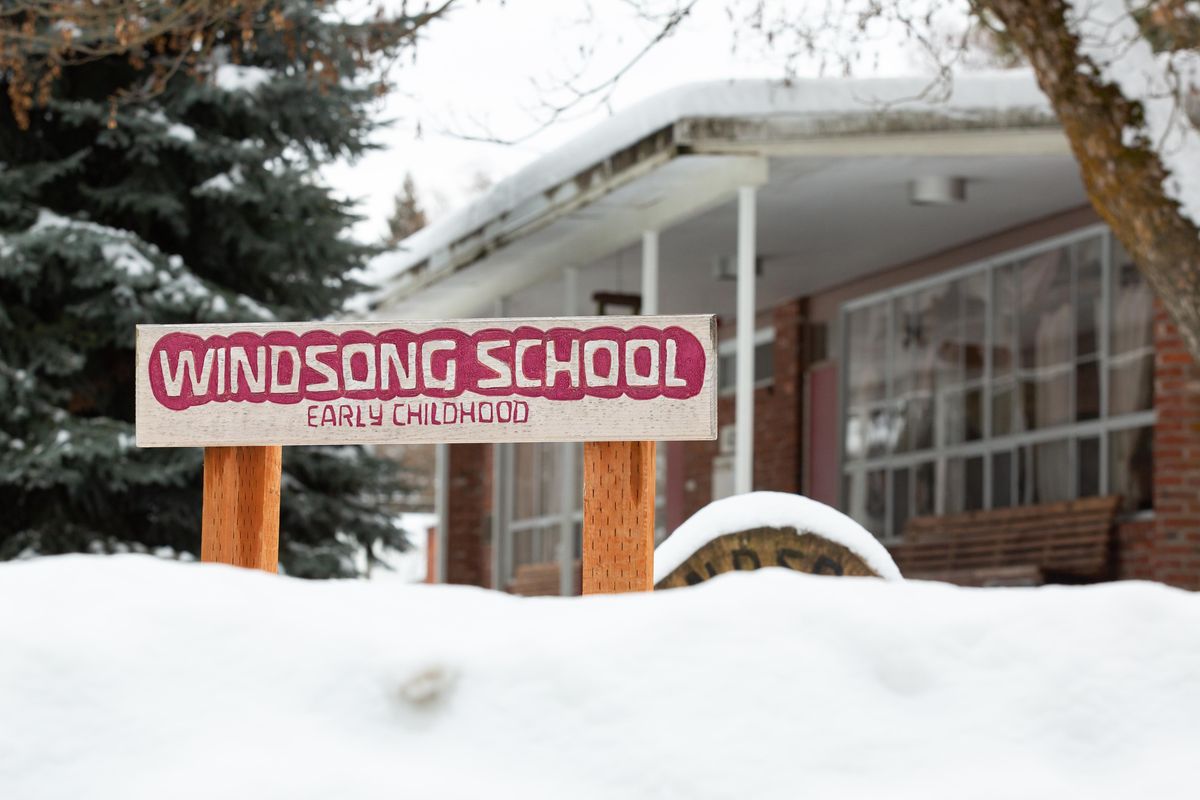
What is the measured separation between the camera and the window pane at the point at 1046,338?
36.3 feet

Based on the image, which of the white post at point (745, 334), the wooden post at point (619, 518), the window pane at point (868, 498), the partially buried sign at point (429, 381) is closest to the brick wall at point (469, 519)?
the window pane at point (868, 498)

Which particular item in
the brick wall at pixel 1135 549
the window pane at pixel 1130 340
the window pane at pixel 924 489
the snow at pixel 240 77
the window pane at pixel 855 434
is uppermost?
the snow at pixel 240 77

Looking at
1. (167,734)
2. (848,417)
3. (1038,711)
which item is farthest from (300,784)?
(848,417)

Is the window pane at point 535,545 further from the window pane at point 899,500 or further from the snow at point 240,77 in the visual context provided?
the snow at point 240,77

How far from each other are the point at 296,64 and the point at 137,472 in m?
3.16

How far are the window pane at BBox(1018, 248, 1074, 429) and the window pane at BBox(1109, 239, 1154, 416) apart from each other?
454 millimetres

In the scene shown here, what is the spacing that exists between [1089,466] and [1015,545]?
73 cm

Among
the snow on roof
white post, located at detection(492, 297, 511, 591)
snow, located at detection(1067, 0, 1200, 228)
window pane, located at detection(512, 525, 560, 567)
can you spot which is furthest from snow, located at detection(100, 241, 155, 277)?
window pane, located at detection(512, 525, 560, 567)

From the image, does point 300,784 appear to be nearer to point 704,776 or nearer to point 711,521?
point 704,776

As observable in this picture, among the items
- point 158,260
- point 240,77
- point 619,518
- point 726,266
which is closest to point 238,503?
point 619,518

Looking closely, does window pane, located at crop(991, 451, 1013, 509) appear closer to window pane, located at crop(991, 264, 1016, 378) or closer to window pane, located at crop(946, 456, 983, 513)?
window pane, located at crop(946, 456, 983, 513)

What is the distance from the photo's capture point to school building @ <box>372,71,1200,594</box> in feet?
29.0

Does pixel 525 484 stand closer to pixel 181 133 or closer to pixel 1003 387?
pixel 1003 387

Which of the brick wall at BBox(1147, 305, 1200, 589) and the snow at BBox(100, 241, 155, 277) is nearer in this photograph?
the brick wall at BBox(1147, 305, 1200, 589)
